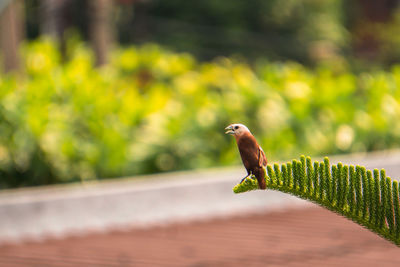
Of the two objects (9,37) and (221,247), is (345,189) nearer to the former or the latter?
(221,247)

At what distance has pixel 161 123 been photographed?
6340mm

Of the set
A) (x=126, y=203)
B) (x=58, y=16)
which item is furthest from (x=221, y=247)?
(x=58, y=16)

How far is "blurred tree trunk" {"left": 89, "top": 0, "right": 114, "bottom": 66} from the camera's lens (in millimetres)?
9251

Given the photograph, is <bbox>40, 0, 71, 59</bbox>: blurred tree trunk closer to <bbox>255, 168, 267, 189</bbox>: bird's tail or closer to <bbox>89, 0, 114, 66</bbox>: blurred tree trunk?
<bbox>89, 0, 114, 66</bbox>: blurred tree trunk

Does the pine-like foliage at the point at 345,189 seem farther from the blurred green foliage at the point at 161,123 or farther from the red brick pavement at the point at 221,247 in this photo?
the blurred green foliage at the point at 161,123

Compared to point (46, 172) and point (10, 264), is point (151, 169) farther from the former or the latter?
point (10, 264)

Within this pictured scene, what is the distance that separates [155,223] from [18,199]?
1.25 meters

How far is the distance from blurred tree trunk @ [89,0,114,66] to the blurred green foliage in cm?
103

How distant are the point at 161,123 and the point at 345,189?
5.53m

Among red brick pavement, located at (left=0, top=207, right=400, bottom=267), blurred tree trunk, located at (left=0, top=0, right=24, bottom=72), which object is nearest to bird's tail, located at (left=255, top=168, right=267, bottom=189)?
red brick pavement, located at (left=0, top=207, right=400, bottom=267)

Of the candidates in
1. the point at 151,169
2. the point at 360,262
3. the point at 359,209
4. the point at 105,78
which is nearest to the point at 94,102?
the point at 151,169

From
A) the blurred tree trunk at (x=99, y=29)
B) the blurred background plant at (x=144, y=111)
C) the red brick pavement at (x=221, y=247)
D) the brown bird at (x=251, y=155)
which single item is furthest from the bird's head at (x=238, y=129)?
the blurred tree trunk at (x=99, y=29)

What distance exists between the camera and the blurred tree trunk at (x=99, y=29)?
9251 millimetres

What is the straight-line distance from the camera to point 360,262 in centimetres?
421
